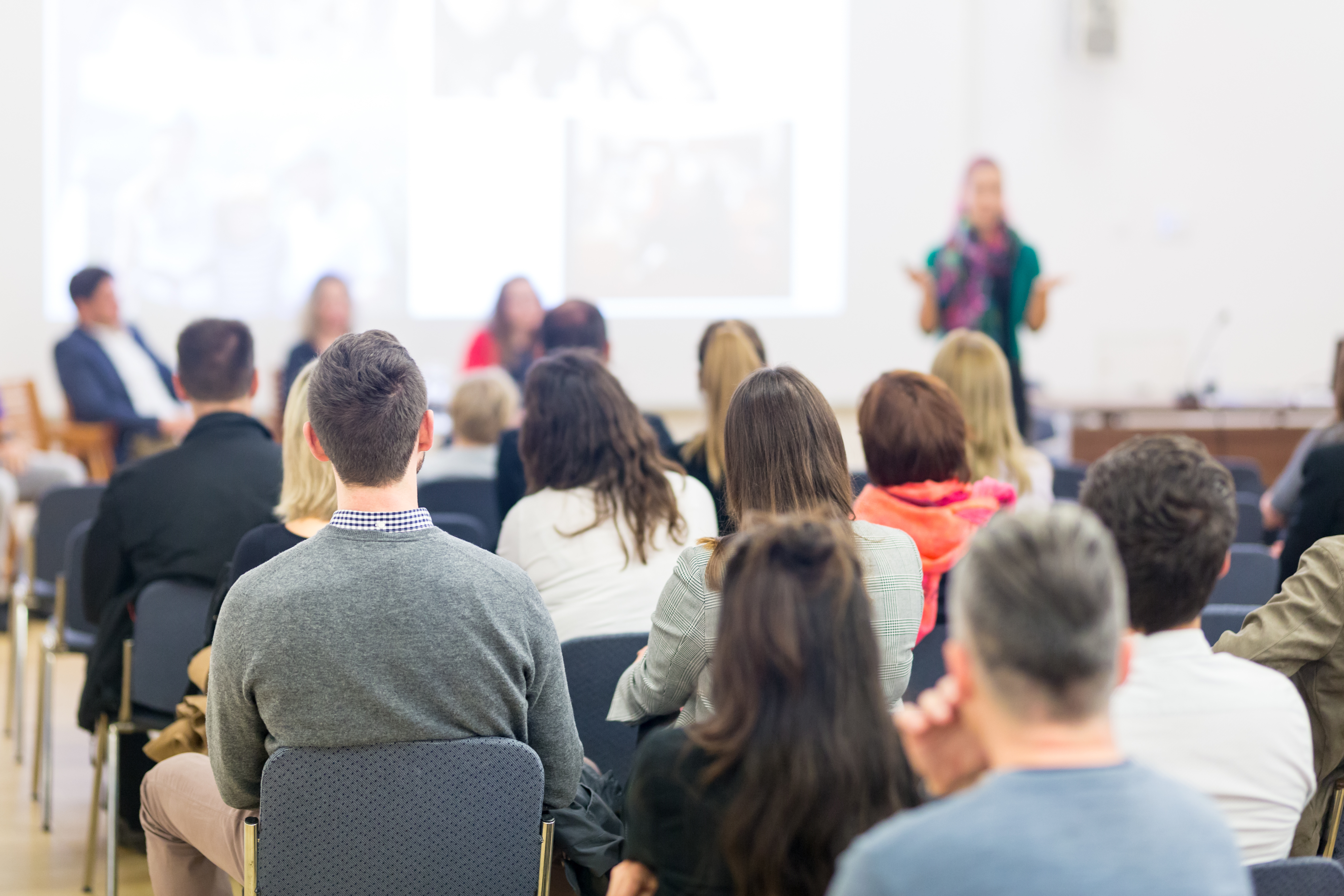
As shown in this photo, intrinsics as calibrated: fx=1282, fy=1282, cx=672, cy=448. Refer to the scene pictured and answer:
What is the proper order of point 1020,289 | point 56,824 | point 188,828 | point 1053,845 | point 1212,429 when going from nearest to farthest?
point 1053,845 < point 188,828 < point 56,824 < point 1020,289 < point 1212,429

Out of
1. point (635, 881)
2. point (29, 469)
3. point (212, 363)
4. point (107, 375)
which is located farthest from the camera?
point (107, 375)

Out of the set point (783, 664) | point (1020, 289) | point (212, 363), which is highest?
point (1020, 289)

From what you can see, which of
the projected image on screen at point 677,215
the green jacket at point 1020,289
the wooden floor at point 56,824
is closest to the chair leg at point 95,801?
the wooden floor at point 56,824

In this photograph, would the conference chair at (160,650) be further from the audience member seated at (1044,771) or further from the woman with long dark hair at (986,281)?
the woman with long dark hair at (986,281)

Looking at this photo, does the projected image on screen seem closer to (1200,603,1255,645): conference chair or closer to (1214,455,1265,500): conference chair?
(1214,455,1265,500): conference chair

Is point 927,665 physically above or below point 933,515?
below

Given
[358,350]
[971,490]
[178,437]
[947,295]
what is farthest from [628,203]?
[358,350]

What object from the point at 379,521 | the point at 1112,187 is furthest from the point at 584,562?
the point at 1112,187

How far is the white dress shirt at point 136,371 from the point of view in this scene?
18.3 ft

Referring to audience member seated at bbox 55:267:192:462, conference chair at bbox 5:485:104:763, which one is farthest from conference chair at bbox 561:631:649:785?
audience member seated at bbox 55:267:192:462

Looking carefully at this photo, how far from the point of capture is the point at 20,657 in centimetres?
370

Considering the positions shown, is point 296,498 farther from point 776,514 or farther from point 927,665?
point 927,665

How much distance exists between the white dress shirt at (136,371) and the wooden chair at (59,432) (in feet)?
0.65

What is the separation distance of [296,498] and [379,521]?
557mm
